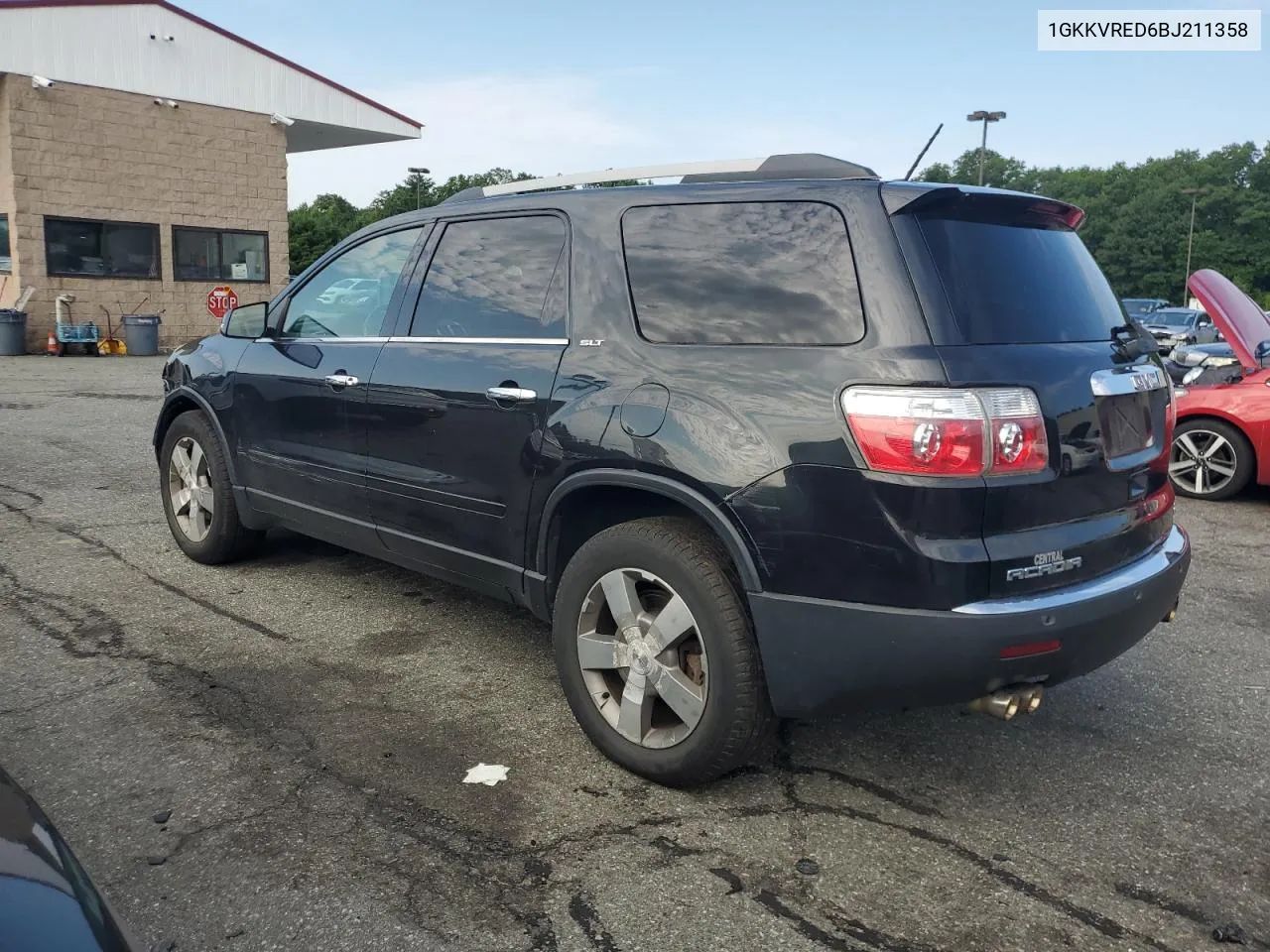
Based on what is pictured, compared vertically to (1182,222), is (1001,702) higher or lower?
lower

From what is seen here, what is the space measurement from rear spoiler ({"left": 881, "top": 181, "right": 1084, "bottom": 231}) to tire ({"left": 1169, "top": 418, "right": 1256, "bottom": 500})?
5.43 m

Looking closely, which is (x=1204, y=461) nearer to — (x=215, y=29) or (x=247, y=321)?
(x=247, y=321)

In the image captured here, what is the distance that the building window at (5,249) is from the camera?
67.6ft

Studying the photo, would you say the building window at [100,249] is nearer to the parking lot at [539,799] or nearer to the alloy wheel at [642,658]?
the parking lot at [539,799]

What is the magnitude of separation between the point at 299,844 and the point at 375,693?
1083 mm

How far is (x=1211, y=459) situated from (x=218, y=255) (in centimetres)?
2148

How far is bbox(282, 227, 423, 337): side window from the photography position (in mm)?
4332

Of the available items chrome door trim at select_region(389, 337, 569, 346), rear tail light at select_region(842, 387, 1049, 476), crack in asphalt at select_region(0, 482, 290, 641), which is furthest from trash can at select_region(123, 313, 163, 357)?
rear tail light at select_region(842, 387, 1049, 476)

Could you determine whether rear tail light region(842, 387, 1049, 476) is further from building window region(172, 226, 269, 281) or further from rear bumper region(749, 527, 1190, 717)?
building window region(172, 226, 269, 281)

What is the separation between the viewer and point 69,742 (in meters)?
3.39

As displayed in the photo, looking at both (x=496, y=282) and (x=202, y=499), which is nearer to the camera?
(x=496, y=282)

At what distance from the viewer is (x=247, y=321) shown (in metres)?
5.12

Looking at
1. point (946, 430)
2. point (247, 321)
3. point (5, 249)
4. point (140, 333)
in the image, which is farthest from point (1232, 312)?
point (5, 249)

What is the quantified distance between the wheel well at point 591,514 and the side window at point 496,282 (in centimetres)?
59
